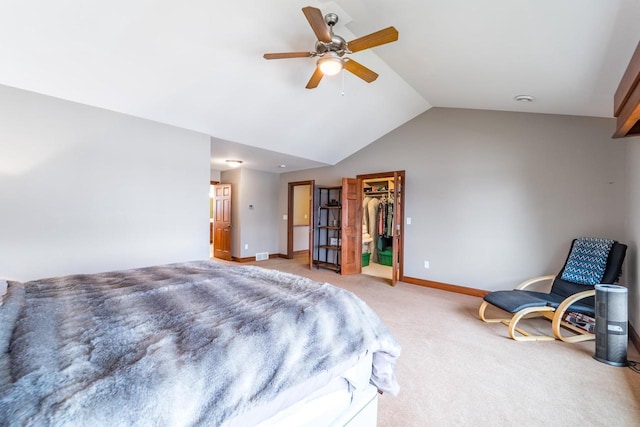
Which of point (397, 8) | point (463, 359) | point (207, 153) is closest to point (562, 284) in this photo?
→ point (463, 359)

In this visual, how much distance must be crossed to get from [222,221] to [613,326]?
22.9ft

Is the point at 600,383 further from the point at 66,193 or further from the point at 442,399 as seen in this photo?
the point at 66,193

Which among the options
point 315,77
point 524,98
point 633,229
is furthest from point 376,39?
point 633,229

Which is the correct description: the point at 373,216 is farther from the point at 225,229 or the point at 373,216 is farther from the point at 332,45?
the point at 332,45

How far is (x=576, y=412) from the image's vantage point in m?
1.83

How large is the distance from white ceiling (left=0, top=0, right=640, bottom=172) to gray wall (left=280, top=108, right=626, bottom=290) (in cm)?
42

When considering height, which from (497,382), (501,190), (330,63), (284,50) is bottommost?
(497,382)

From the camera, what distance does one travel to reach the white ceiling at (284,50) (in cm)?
210

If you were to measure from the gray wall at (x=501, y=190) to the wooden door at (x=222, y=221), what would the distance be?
394cm

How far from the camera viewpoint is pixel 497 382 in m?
2.14

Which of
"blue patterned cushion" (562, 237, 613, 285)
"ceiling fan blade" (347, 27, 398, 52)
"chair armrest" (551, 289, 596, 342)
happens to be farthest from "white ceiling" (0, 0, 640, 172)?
"chair armrest" (551, 289, 596, 342)

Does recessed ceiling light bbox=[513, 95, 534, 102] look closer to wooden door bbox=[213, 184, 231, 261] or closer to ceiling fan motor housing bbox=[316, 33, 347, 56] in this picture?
ceiling fan motor housing bbox=[316, 33, 347, 56]

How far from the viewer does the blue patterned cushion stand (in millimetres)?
3086

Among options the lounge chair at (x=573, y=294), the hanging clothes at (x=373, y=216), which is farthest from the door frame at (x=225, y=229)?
the lounge chair at (x=573, y=294)
